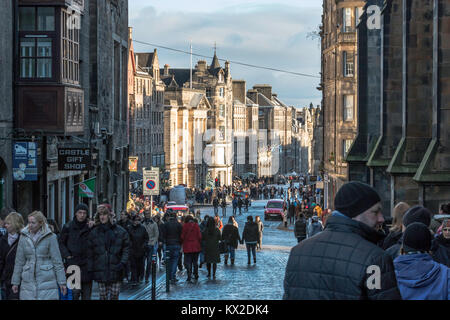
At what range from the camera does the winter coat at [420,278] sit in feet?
23.9

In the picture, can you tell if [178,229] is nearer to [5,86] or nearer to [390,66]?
[5,86]

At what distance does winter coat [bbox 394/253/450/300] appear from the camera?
7.27 meters

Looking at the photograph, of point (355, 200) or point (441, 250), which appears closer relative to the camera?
point (355, 200)

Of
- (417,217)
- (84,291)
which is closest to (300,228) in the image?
(84,291)

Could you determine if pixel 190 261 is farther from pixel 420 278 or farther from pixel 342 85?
pixel 342 85

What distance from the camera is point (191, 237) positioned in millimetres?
21391

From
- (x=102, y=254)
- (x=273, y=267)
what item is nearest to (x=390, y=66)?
(x=273, y=267)

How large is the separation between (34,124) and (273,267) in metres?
7.58

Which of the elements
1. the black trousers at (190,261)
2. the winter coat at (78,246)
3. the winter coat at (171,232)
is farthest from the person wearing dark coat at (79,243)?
the black trousers at (190,261)

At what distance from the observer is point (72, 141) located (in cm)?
2970

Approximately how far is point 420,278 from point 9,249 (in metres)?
5.97

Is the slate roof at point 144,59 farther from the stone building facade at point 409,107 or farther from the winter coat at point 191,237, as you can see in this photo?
the winter coat at point 191,237

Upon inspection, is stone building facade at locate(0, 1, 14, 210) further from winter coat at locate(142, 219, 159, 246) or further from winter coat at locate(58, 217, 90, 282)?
winter coat at locate(58, 217, 90, 282)

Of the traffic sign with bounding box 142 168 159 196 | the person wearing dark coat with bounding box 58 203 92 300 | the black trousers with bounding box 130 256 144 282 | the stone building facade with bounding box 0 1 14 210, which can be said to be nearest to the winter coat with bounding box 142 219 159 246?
the black trousers with bounding box 130 256 144 282
